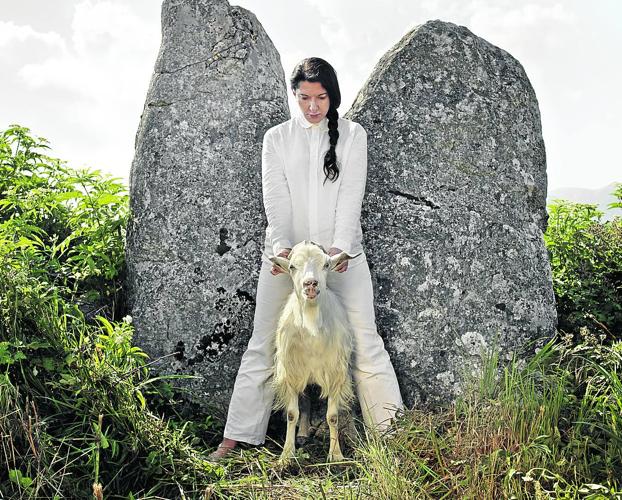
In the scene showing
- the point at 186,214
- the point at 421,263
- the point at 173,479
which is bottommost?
the point at 173,479

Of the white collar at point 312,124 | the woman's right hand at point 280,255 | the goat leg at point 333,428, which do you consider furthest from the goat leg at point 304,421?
the white collar at point 312,124

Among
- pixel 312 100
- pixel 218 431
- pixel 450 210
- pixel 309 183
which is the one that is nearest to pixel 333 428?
pixel 218 431

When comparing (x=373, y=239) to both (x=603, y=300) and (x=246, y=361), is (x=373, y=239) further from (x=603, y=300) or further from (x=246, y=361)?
(x=603, y=300)

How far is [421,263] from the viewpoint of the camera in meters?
5.80

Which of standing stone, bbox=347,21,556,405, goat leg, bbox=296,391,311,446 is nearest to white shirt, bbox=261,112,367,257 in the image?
standing stone, bbox=347,21,556,405

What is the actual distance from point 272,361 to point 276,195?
4.33 ft

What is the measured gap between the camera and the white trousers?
5.42m

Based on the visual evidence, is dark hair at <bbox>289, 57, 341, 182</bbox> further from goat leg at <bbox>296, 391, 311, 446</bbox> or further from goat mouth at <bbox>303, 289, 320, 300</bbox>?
goat leg at <bbox>296, 391, 311, 446</bbox>

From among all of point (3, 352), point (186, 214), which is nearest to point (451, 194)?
point (186, 214)

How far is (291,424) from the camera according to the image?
5.30 m

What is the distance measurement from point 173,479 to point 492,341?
9.02 feet

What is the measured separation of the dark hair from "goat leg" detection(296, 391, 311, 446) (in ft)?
5.83

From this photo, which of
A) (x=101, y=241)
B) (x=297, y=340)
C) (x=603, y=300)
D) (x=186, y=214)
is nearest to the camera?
(x=297, y=340)

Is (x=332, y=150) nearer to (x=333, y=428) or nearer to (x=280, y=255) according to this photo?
(x=280, y=255)
